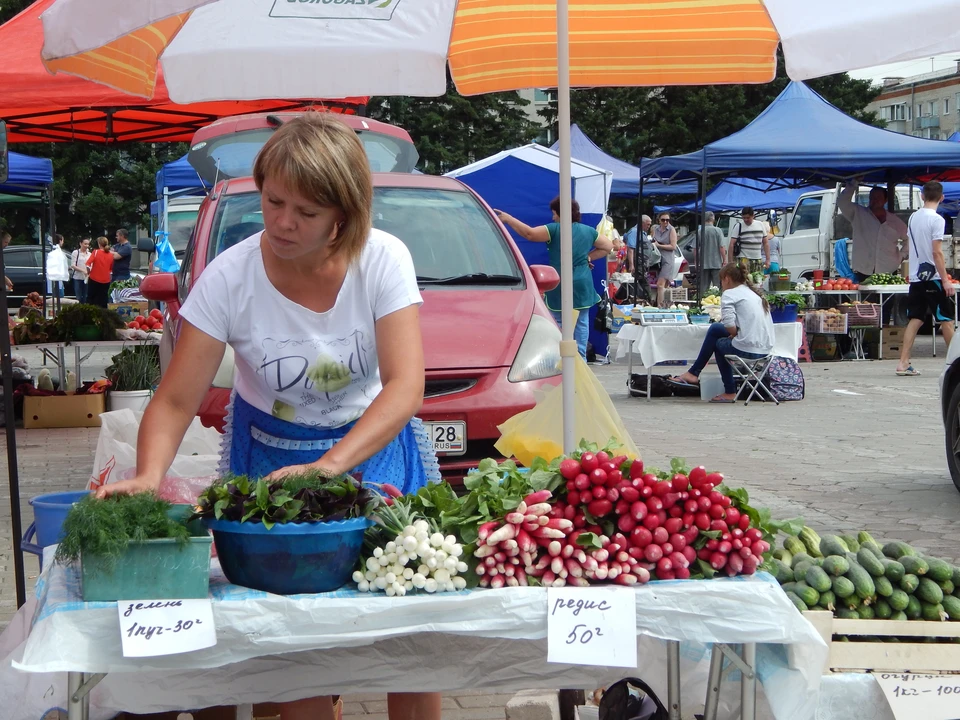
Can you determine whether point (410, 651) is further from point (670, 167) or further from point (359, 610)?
point (670, 167)

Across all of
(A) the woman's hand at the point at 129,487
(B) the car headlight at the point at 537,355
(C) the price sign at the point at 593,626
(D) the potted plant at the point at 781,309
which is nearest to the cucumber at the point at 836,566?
(C) the price sign at the point at 593,626

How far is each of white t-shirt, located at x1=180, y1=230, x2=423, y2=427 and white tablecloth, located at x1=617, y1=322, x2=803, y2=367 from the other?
9.52 metres

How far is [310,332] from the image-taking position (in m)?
2.77

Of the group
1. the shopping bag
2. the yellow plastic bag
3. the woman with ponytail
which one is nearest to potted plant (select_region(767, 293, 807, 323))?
the woman with ponytail

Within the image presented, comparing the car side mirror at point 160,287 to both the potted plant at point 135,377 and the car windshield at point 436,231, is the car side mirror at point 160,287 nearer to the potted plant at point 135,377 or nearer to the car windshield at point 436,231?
the car windshield at point 436,231

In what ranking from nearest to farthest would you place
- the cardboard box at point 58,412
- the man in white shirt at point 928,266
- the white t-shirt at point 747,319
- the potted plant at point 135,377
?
the potted plant at point 135,377 → the cardboard box at point 58,412 → the white t-shirt at point 747,319 → the man in white shirt at point 928,266

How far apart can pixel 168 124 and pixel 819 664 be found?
10001 mm

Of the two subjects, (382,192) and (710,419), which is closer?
(382,192)

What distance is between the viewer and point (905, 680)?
272 cm

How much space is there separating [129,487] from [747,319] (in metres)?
9.64

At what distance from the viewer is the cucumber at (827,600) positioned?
2.93 metres

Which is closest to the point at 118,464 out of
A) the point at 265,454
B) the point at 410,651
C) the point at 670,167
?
the point at 265,454

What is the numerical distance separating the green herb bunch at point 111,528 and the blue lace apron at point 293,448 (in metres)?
0.62

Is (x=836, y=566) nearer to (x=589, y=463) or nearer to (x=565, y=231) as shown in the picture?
(x=589, y=463)
